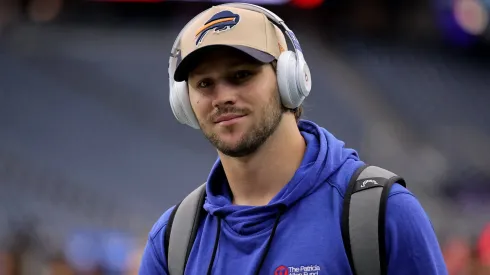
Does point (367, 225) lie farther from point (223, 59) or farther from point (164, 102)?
point (164, 102)

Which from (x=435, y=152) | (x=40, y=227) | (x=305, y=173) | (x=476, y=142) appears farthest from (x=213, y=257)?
(x=476, y=142)

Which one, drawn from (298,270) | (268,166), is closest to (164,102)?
(268,166)

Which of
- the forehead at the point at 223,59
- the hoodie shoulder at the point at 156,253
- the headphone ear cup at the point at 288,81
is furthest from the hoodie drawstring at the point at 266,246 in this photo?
the forehead at the point at 223,59

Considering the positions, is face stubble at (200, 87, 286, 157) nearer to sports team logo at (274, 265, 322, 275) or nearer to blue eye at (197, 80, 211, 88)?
blue eye at (197, 80, 211, 88)

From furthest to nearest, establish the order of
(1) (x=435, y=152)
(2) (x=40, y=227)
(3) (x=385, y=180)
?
(1) (x=435, y=152)
(2) (x=40, y=227)
(3) (x=385, y=180)

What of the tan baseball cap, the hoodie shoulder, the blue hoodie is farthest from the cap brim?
the hoodie shoulder

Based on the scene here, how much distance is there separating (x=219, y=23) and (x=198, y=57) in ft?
0.39

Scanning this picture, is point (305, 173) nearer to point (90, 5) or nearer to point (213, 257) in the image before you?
point (213, 257)

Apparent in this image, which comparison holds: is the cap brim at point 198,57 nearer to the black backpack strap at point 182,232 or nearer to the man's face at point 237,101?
the man's face at point 237,101

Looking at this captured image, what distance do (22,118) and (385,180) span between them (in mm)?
13752

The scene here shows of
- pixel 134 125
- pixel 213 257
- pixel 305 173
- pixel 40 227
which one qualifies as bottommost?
pixel 40 227

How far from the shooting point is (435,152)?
15.1 meters

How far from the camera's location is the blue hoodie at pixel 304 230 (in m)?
2.35

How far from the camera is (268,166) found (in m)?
2.60
